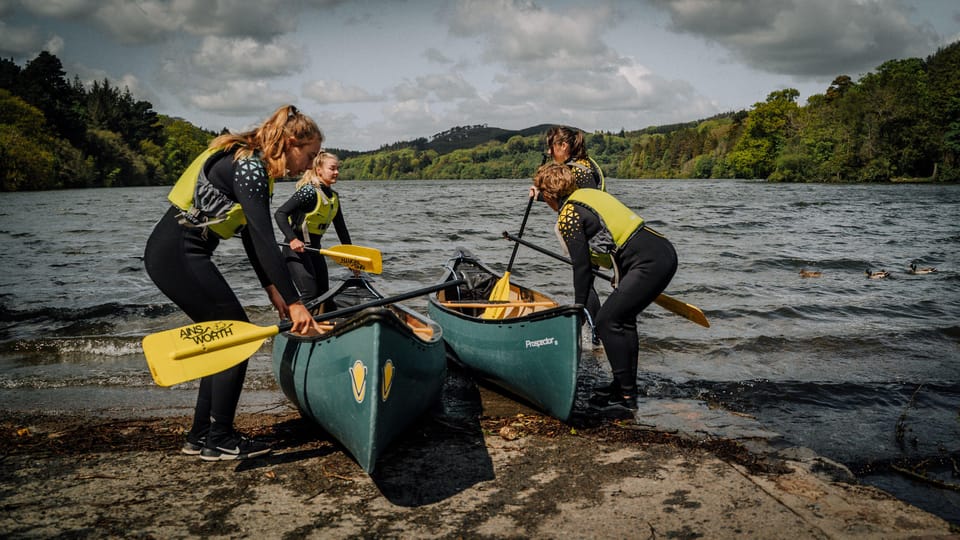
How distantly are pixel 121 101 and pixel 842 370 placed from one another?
9723 centimetres

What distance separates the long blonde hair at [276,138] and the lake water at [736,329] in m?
2.75

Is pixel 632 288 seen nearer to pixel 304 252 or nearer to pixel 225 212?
pixel 225 212

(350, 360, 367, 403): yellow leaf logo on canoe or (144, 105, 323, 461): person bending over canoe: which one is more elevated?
(144, 105, 323, 461): person bending over canoe

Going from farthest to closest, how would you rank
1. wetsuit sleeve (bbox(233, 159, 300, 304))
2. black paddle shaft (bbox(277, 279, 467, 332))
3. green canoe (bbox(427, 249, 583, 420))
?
green canoe (bbox(427, 249, 583, 420)) → black paddle shaft (bbox(277, 279, 467, 332)) → wetsuit sleeve (bbox(233, 159, 300, 304))

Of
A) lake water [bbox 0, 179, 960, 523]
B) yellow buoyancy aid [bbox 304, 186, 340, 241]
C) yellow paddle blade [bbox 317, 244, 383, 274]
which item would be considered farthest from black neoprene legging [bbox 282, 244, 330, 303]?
lake water [bbox 0, 179, 960, 523]

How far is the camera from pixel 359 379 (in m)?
3.45

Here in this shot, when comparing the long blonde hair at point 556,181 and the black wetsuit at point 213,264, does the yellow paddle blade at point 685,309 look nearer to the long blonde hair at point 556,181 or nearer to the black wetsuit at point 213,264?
the long blonde hair at point 556,181

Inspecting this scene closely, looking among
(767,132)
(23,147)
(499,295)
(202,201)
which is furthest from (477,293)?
(767,132)

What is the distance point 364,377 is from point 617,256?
2338 mm

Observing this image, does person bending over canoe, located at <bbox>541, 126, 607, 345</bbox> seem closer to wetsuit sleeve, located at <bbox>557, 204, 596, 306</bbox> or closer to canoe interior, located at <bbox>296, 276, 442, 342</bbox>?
wetsuit sleeve, located at <bbox>557, 204, 596, 306</bbox>

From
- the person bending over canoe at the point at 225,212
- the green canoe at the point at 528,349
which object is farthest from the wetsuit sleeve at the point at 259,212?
the green canoe at the point at 528,349

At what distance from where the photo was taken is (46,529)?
3.03 metres

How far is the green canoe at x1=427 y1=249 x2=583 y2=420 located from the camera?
4.41 m

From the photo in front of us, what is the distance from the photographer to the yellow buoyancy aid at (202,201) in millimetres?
3410
